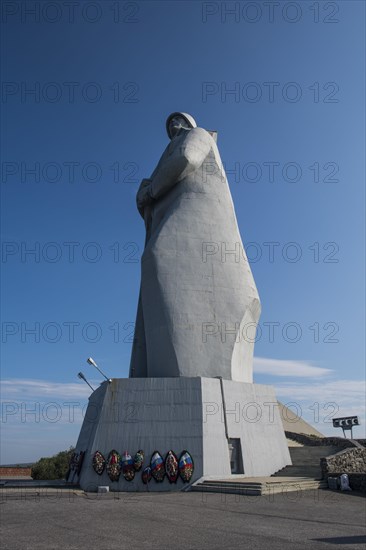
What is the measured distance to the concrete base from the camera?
51.4 feet

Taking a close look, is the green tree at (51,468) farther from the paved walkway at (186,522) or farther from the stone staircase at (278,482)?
the paved walkway at (186,522)

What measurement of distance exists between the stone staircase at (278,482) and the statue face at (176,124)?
1463cm

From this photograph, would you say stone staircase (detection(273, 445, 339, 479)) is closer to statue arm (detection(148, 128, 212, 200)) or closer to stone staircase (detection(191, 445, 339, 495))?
stone staircase (detection(191, 445, 339, 495))

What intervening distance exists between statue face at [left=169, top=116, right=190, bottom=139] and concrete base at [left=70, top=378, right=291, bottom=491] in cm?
1165

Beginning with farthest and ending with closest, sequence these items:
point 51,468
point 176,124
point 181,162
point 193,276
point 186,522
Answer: point 51,468, point 176,124, point 181,162, point 193,276, point 186,522

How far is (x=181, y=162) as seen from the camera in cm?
1981

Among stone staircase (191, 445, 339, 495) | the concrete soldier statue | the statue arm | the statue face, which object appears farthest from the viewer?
the statue face

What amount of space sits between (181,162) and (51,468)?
1975cm

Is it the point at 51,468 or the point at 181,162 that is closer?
the point at 181,162

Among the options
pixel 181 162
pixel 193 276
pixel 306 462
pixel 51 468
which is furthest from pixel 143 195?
pixel 51 468

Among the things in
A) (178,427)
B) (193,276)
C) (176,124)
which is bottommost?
(178,427)

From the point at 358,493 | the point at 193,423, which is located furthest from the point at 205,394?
the point at 358,493

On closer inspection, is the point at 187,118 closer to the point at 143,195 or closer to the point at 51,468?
the point at 143,195

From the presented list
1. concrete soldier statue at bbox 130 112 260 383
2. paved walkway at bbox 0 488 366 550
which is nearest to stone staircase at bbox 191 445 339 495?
paved walkway at bbox 0 488 366 550
